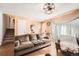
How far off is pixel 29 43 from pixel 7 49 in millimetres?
379

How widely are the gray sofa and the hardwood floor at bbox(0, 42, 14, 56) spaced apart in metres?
0.08

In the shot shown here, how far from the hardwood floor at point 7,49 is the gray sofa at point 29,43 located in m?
0.08

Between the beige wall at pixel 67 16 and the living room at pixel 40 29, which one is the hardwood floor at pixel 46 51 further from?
the beige wall at pixel 67 16

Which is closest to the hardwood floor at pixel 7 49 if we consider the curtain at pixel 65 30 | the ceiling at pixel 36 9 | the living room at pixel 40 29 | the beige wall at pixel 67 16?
the living room at pixel 40 29

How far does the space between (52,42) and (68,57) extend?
39 centimetres

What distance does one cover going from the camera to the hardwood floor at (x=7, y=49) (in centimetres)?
194

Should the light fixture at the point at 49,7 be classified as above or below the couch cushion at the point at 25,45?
above

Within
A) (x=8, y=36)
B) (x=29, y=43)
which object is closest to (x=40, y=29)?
(x=29, y=43)

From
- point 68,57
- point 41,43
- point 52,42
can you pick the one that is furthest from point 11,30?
point 68,57

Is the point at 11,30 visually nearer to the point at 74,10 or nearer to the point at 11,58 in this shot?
the point at 11,58

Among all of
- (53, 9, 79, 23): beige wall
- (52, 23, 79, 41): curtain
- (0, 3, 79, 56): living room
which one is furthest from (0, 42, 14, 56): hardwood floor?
(53, 9, 79, 23): beige wall

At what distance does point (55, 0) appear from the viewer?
2.02 m

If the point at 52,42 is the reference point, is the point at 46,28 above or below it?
above

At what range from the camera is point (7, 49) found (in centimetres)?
195
